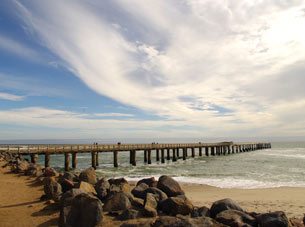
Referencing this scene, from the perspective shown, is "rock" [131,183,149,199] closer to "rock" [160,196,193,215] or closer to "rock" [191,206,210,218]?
"rock" [160,196,193,215]

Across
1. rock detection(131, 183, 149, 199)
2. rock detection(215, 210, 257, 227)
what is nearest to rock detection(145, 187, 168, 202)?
rock detection(131, 183, 149, 199)

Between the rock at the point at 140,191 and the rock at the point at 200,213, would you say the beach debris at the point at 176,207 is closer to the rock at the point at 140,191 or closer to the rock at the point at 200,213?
the rock at the point at 200,213

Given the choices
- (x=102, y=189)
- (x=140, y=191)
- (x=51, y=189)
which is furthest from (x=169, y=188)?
(x=51, y=189)

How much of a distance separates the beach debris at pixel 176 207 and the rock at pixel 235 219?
124 cm

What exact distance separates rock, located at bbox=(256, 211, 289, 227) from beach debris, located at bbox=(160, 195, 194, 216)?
2.35 m

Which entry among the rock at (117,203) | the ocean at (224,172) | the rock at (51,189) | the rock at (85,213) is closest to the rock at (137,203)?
the rock at (117,203)

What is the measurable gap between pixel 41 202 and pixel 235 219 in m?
7.77

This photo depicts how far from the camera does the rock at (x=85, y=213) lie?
21.7 feet

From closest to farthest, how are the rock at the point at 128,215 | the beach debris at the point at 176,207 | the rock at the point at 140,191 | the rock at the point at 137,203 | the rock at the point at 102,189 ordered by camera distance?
1. the rock at the point at 128,215
2. the beach debris at the point at 176,207
3. the rock at the point at 137,203
4. the rock at the point at 102,189
5. the rock at the point at 140,191

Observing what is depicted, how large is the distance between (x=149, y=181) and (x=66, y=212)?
5253 mm

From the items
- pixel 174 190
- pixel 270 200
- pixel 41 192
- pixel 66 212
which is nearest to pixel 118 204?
pixel 66 212

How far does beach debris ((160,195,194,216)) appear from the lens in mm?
7831

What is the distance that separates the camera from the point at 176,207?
7844 millimetres

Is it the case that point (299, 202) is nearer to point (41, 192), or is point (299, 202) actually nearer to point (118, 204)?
point (118, 204)
